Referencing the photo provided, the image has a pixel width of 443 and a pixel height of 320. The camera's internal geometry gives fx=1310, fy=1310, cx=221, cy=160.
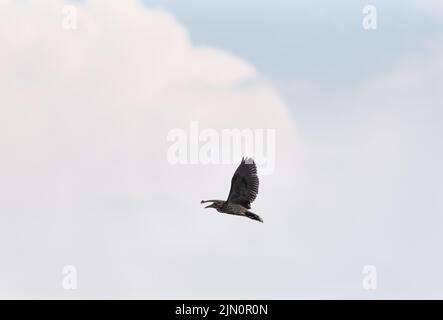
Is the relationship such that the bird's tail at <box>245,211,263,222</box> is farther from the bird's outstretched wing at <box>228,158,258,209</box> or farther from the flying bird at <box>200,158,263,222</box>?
the bird's outstretched wing at <box>228,158,258,209</box>

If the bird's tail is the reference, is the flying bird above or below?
above

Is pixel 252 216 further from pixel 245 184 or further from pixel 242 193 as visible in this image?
pixel 245 184

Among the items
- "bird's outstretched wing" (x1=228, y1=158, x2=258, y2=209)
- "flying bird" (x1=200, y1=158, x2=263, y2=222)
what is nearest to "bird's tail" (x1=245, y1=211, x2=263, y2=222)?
"flying bird" (x1=200, y1=158, x2=263, y2=222)

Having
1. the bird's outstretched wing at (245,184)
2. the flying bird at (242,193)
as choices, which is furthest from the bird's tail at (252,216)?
the bird's outstretched wing at (245,184)

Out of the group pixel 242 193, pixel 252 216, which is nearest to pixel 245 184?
pixel 242 193

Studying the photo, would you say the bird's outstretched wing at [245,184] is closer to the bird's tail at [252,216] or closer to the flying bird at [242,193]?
the flying bird at [242,193]

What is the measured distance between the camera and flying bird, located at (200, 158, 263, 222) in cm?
5484
